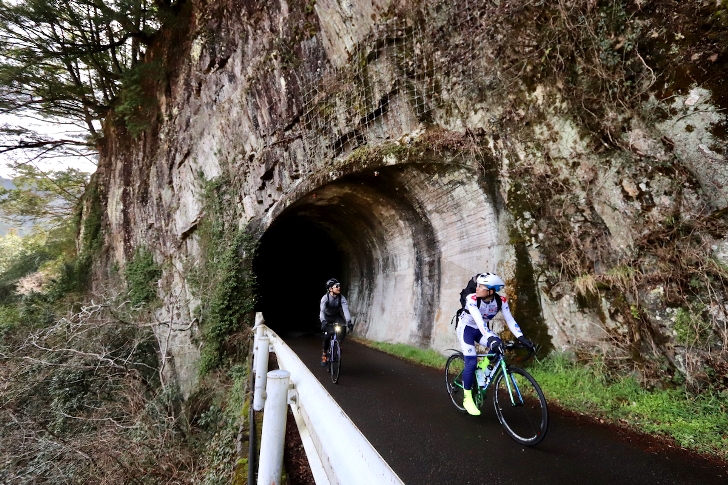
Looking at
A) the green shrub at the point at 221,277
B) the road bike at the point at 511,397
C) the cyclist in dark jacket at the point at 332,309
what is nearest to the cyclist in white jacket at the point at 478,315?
the road bike at the point at 511,397

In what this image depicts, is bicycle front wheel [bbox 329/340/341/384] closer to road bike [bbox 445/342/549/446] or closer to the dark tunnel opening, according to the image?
road bike [bbox 445/342/549/446]

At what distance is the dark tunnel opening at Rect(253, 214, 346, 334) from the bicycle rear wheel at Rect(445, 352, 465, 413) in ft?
32.4

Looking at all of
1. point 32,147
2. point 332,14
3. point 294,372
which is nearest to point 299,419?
point 294,372

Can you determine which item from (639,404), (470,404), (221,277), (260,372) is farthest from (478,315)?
(221,277)

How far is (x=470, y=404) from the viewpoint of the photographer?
4527 millimetres

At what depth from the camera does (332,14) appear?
29.9 feet

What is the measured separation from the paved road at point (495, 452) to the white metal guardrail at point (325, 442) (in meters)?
2.12

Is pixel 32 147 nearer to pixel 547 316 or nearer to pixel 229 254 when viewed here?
pixel 229 254

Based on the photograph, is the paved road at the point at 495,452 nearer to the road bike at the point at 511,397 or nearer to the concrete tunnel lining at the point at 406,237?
the road bike at the point at 511,397

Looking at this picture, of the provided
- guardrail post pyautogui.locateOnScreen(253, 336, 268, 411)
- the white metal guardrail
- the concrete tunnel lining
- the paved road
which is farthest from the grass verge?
the white metal guardrail

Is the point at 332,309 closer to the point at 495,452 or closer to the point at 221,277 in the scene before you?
the point at 495,452

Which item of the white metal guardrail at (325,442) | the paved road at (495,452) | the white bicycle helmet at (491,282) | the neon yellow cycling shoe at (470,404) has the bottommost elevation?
the paved road at (495,452)

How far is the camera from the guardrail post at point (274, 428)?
163 centimetres

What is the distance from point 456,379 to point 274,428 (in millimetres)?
3945
